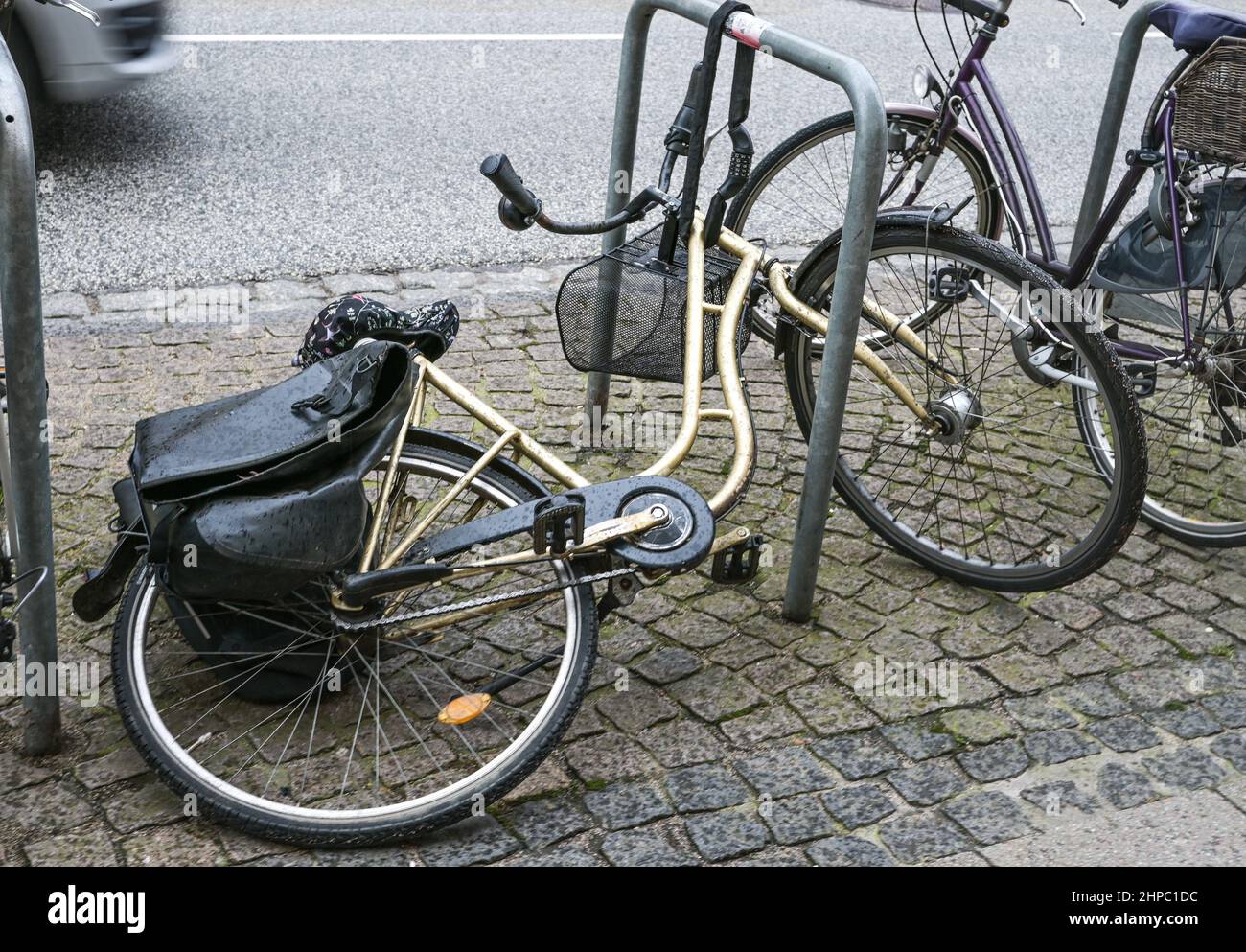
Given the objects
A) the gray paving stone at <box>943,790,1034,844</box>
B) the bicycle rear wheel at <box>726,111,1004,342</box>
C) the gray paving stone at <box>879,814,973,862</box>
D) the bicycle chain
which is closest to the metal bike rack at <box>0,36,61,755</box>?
the bicycle chain

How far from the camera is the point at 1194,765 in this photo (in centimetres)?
348

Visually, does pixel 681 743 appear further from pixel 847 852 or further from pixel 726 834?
pixel 847 852

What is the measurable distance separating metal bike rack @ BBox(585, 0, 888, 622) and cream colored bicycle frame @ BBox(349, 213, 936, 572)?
209 millimetres

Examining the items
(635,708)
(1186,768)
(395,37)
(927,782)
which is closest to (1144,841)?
(1186,768)

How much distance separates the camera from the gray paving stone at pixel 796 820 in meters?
3.21

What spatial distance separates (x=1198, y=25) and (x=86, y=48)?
18.2 ft

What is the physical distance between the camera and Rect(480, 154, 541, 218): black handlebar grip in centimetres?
353

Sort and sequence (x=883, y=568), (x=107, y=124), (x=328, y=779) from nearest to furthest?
1. (x=328, y=779)
2. (x=883, y=568)
3. (x=107, y=124)

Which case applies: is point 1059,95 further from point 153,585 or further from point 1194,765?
point 153,585

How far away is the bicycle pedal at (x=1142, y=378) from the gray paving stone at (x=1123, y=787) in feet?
4.56

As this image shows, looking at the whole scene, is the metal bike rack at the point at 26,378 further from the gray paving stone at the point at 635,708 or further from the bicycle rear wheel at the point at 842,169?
the bicycle rear wheel at the point at 842,169

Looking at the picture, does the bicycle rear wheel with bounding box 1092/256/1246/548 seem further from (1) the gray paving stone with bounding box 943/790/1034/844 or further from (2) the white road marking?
(2) the white road marking

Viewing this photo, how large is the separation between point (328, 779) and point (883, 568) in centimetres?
180

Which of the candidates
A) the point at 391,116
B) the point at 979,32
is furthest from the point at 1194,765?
the point at 391,116
